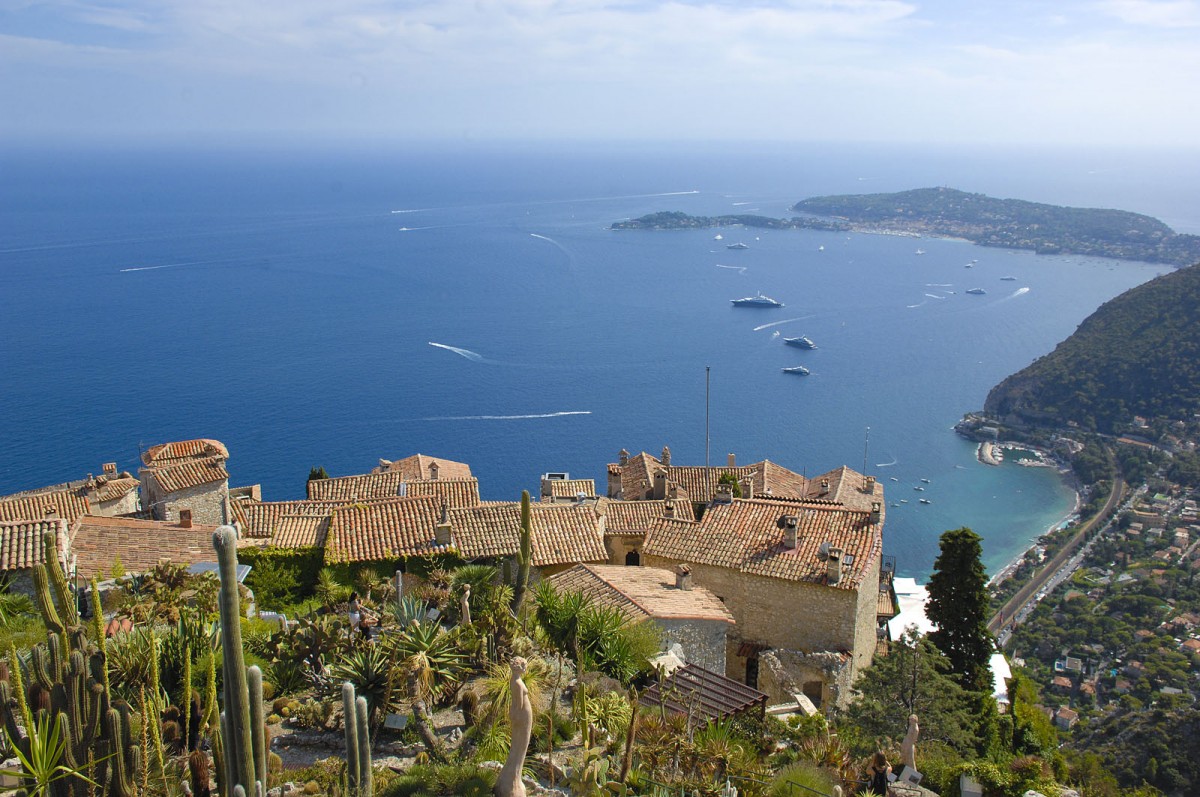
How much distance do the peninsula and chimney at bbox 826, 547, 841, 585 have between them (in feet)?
509

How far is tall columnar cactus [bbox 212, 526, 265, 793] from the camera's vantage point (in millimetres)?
7234

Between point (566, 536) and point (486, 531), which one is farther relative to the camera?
point (566, 536)

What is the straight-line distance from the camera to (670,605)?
52.6 feet

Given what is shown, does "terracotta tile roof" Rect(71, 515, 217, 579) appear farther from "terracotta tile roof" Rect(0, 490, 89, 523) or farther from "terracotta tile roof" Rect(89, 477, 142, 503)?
"terracotta tile roof" Rect(89, 477, 142, 503)

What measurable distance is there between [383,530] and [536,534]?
3011mm

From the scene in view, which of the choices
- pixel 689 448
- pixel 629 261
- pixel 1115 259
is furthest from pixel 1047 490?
pixel 1115 259

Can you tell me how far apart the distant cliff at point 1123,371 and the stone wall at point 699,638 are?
74418mm

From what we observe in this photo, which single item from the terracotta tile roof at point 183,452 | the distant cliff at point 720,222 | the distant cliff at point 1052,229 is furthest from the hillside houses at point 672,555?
the distant cliff at point 720,222

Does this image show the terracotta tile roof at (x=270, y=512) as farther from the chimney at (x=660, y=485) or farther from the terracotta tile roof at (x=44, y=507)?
the chimney at (x=660, y=485)

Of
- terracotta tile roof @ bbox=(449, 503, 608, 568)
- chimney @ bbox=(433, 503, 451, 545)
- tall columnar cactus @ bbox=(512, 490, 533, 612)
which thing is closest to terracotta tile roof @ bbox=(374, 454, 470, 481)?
terracotta tile roof @ bbox=(449, 503, 608, 568)

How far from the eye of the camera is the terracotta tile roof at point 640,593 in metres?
15.4

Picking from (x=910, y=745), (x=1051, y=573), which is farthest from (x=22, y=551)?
(x=1051, y=573)

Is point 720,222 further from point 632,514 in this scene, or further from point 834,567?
point 834,567

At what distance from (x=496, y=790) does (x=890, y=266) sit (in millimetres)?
149767
